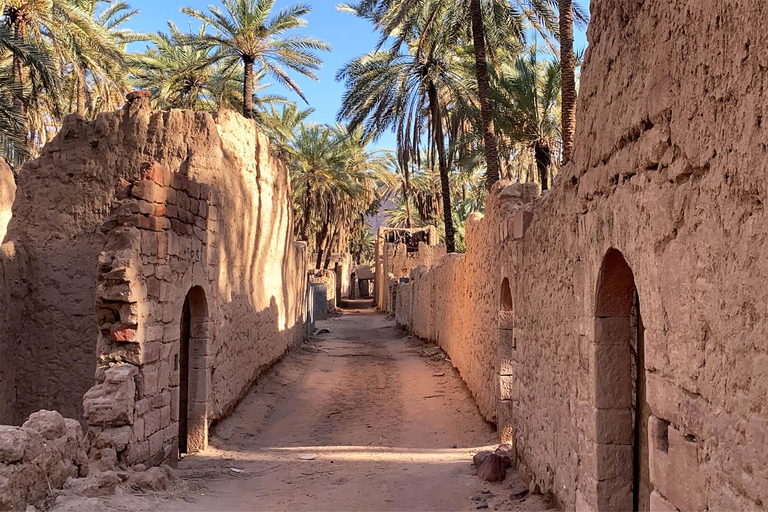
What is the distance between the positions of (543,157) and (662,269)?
53.2ft

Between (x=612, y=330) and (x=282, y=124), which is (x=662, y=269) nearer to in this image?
(x=612, y=330)

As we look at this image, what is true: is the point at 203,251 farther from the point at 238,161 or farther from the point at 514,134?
the point at 514,134

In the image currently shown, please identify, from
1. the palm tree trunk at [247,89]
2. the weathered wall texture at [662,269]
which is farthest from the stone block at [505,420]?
the palm tree trunk at [247,89]

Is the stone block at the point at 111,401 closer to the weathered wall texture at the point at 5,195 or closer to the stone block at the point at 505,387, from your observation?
the stone block at the point at 505,387

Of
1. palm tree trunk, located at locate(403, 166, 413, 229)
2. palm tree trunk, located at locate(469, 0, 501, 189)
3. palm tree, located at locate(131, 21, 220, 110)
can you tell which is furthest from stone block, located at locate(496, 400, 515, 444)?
palm tree, located at locate(131, 21, 220, 110)

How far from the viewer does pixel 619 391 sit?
427 cm

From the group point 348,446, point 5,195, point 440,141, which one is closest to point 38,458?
point 348,446

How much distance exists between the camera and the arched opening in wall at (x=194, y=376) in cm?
787

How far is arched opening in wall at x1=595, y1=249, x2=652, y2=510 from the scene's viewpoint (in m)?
4.18

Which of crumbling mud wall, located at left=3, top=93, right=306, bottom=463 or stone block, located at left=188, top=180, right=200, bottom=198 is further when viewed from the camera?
stone block, located at left=188, top=180, right=200, bottom=198

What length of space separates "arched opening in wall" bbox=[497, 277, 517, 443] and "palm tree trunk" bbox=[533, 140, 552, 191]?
1061 cm

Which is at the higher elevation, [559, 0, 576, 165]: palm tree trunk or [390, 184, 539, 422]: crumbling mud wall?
[559, 0, 576, 165]: palm tree trunk

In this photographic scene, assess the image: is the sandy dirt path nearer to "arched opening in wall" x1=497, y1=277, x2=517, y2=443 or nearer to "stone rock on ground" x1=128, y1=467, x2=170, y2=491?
"stone rock on ground" x1=128, y1=467, x2=170, y2=491

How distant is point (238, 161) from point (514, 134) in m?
10.00
